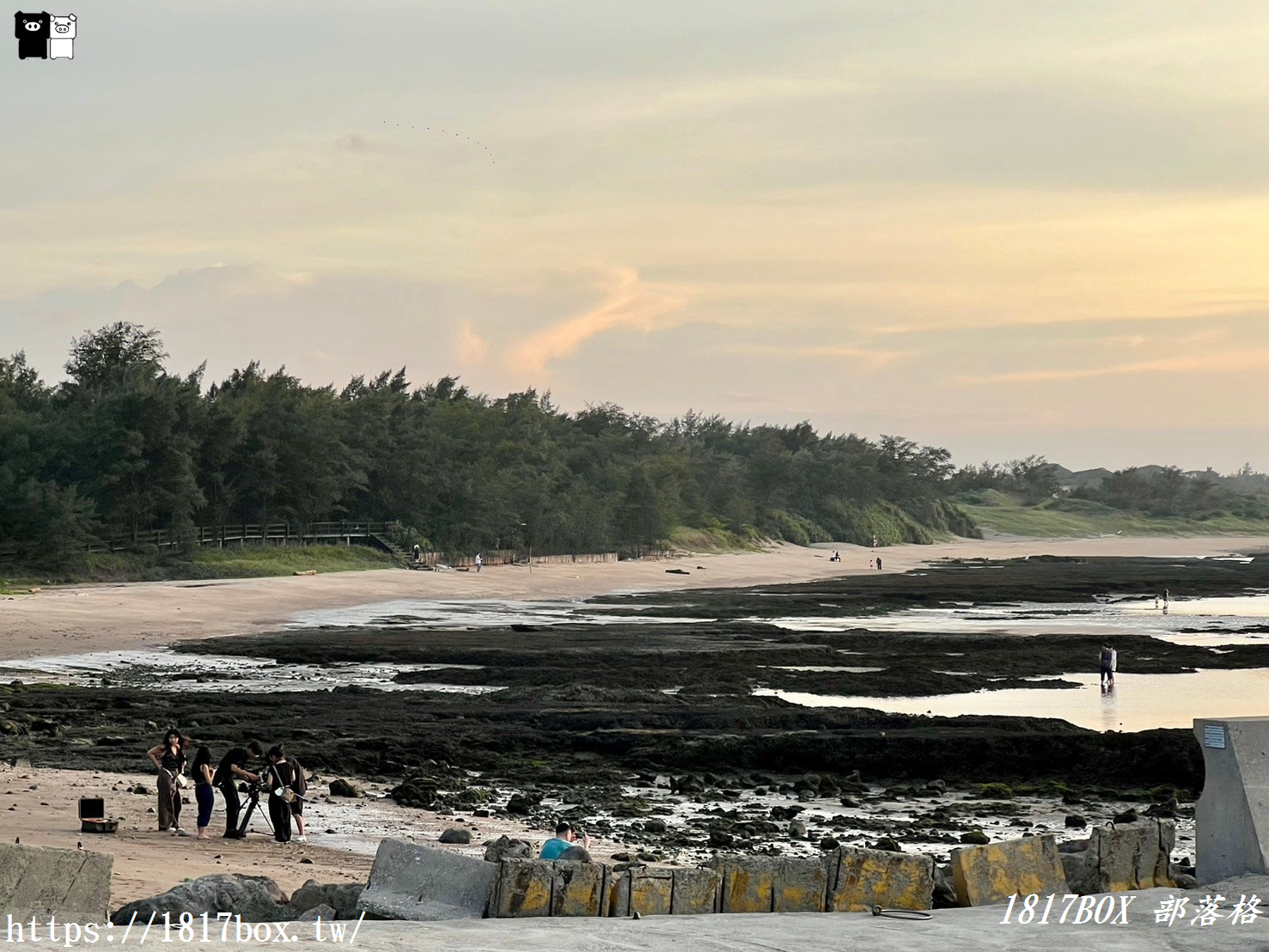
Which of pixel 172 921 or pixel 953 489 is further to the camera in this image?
pixel 953 489

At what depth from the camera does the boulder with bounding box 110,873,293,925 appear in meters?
9.23

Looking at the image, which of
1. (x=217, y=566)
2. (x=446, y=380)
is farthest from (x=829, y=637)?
(x=446, y=380)

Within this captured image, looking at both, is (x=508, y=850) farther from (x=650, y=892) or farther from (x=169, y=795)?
(x=169, y=795)

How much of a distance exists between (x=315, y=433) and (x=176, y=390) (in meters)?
7.56

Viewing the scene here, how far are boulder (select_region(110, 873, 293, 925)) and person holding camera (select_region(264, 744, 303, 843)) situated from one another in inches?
178

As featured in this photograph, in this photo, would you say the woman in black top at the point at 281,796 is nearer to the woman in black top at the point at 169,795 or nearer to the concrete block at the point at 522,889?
the woman in black top at the point at 169,795

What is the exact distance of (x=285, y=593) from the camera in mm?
50688

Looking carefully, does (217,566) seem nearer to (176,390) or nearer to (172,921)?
(176,390)

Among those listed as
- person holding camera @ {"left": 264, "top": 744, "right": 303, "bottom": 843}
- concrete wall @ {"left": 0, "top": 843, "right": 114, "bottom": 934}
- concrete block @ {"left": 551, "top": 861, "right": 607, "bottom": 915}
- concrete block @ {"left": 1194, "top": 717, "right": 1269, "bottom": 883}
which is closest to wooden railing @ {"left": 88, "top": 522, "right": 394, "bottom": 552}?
person holding camera @ {"left": 264, "top": 744, "right": 303, "bottom": 843}

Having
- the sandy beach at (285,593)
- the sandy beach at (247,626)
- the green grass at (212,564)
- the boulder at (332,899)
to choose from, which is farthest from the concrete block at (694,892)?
the green grass at (212,564)

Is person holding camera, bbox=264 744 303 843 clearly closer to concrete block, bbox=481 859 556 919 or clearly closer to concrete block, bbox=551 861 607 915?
concrete block, bbox=481 859 556 919

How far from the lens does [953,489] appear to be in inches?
6831

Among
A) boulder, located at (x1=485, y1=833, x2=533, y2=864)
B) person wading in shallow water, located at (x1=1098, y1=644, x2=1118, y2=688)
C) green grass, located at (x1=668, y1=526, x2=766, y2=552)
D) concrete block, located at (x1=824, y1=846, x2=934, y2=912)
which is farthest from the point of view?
green grass, located at (x1=668, y1=526, x2=766, y2=552)

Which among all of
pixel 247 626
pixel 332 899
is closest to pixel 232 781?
pixel 332 899
